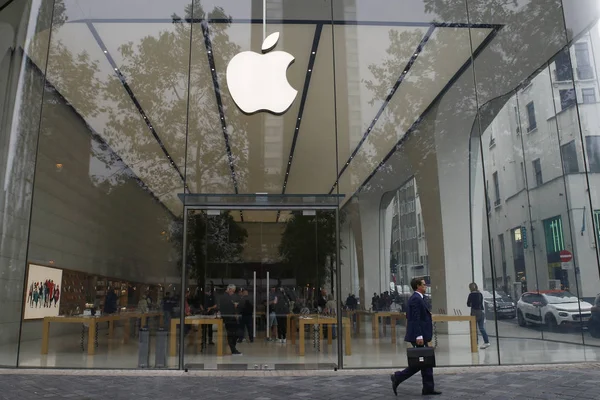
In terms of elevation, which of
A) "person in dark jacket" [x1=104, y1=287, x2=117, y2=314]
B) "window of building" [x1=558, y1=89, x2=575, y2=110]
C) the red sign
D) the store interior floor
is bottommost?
the store interior floor

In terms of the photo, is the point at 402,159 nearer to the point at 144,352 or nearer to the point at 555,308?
the point at 555,308

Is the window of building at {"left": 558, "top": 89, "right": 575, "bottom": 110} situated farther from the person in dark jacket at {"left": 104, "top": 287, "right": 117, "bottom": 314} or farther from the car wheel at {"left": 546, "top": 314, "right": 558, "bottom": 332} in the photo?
the person in dark jacket at {"left": 104, "top": 287, "right": 117, "bottom": 314}

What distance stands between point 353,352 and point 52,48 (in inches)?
318

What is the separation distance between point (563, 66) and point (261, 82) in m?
6.20

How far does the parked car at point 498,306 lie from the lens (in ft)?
30.0

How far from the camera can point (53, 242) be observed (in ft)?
33.9

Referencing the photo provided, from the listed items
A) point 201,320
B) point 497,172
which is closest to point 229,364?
point 201,320

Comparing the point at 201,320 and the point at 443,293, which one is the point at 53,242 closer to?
the point at 201,320

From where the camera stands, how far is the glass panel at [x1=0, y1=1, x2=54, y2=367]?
30.4 ft

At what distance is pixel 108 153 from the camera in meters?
10.1

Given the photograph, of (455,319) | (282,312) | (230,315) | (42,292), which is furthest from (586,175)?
(42,292)

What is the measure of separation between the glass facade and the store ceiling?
0.04 m

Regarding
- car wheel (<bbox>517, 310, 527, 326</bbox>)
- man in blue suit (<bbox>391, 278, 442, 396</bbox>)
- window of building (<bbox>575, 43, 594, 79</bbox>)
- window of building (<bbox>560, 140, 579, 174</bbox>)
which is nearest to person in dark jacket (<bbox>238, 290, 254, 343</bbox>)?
man in blue suit (<bbox>391, 278, 442, 396</bbox>)

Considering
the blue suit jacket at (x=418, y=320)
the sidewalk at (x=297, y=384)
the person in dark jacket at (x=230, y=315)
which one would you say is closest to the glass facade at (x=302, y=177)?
the person in dark jacket at (x=230, y=315)
